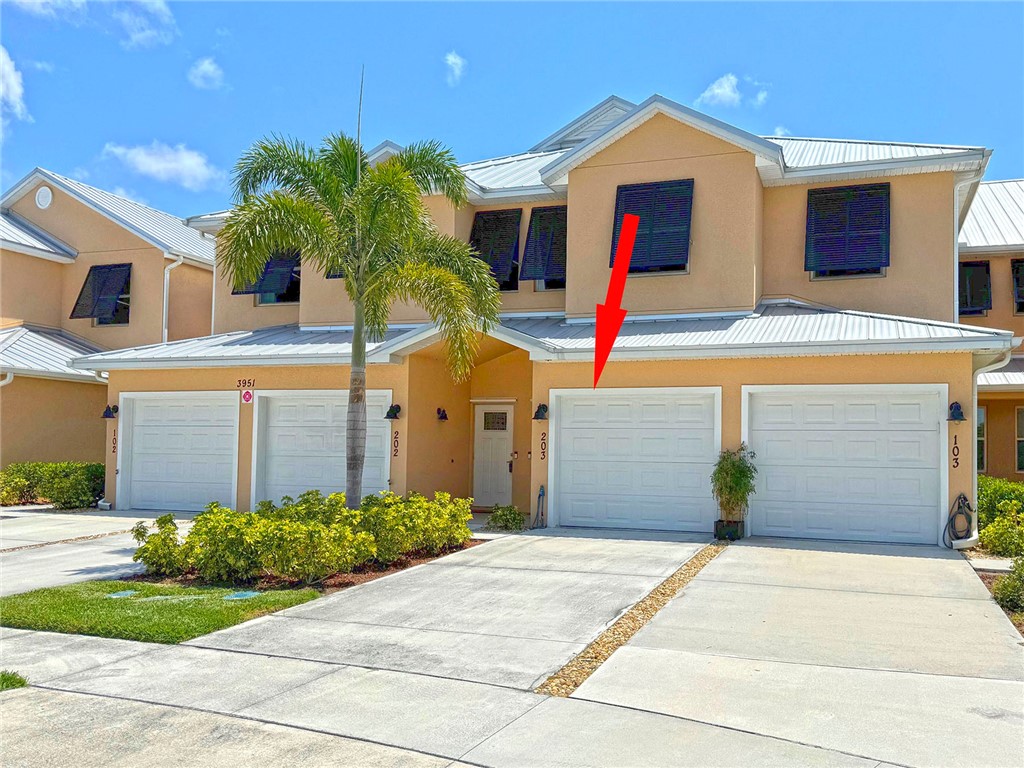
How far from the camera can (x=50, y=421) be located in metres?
20.8

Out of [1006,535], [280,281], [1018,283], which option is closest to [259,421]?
[280,281]

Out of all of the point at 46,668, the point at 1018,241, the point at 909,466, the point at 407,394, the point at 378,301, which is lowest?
the point at 46,668

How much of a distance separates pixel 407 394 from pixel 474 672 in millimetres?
9318

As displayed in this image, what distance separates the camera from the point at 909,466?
12852 millimetres

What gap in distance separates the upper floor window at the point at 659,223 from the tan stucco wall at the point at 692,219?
139 millimetres

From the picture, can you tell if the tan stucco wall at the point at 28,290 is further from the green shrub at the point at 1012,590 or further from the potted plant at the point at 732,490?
the green shrub at the point at 1012,590

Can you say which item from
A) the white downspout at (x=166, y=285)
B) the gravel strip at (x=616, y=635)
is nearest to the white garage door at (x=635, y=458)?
the gravel strip at (x=616, y=635)

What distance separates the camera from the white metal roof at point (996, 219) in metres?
18.5

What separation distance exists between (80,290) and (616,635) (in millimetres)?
20386

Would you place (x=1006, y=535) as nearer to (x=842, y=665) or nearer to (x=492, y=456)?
(x=842, y=665)

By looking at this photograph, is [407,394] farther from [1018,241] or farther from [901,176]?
[1018,241]

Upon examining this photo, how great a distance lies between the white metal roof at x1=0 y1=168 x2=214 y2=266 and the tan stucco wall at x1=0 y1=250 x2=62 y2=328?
202cm

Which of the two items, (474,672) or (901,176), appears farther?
(901,176)

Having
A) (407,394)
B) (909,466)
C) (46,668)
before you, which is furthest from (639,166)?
(46,668)
